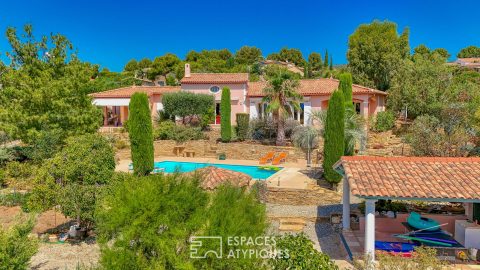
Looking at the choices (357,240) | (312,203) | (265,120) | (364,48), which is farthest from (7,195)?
(364,48)

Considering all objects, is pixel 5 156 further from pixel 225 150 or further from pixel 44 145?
pixel 225 150

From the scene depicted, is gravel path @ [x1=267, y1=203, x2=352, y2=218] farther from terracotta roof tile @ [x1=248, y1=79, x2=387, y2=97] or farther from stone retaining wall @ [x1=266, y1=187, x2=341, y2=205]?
terracotta roof tile @ [x1=248, y1=79, x2=387, y2=97]

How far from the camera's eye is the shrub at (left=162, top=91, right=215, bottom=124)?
45531 millimetres

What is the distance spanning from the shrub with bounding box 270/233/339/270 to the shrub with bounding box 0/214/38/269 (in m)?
7.73

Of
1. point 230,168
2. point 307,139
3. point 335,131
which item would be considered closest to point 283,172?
point 307,139

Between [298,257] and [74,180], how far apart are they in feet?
41.4

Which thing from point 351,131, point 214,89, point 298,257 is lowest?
point 298,257

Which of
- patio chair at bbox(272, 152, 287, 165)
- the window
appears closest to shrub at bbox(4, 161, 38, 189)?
patio chair at bbox(272, 152, 287, 165)

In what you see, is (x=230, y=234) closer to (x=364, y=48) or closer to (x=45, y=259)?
(x=45, y=259)

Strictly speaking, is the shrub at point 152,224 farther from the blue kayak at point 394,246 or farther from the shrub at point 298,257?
the blue kayak at point 394,246

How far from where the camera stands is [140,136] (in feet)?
100

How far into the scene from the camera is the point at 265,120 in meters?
41.7

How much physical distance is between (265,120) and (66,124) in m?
20.8

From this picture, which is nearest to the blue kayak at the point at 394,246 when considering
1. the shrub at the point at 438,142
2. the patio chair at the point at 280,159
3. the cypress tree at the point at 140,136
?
the shrub at the point at 438,142
